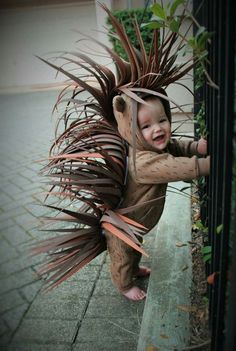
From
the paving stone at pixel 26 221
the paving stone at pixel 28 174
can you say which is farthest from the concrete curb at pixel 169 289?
the paving stone at pixel 28 174

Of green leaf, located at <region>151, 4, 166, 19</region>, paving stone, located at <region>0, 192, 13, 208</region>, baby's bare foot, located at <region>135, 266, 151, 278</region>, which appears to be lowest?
paving stone, located at <region>0, 192, 13, 208</region>

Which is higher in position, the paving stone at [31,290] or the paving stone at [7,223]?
the paving stone at [7,223]

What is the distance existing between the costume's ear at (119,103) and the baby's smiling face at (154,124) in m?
0.09

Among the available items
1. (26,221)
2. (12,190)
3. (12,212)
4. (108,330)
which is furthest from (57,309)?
(12,190)

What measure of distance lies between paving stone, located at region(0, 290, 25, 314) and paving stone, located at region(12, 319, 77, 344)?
21cm

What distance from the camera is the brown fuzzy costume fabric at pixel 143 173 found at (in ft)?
5.41

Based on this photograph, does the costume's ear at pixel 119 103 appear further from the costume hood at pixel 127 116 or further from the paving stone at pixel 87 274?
the paving stone at pixel 87 274

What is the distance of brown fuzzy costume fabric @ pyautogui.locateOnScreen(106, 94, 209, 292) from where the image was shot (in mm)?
1647

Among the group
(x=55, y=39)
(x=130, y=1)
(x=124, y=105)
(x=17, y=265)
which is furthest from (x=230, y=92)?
(x=55, y=39)

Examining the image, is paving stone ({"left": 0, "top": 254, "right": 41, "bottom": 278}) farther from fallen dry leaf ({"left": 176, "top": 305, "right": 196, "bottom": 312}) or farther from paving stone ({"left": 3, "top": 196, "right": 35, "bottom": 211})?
fallen dry leaf ({"left": 176, "top": 305, "right": 196, "bottom": 312})

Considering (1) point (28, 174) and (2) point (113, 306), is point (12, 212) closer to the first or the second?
(1) point (28, 174)

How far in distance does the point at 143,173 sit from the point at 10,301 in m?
1.44

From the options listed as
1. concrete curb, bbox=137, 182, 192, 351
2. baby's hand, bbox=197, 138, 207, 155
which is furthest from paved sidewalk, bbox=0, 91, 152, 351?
baby's hand, bbox=197, 138, 207, 155

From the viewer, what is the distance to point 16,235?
3.29m
